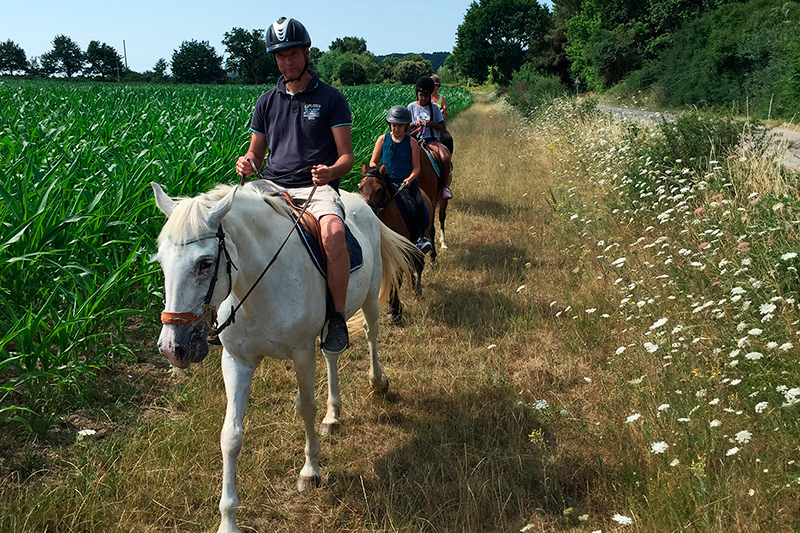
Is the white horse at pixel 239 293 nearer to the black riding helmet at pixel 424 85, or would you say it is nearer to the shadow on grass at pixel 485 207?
the black riding helmet at pixel 424 85

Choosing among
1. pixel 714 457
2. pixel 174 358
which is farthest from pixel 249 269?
pixel 714 457

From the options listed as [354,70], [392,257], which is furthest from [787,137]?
[354,70]

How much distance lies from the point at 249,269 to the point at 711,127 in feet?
24.1

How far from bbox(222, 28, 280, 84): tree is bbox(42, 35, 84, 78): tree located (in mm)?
34287

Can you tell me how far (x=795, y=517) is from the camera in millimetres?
2346

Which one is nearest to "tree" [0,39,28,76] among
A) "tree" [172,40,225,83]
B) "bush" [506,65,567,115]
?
"tree" [172,40,225,83]

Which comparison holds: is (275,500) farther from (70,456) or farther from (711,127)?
(711,127)

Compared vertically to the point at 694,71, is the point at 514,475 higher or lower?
lower

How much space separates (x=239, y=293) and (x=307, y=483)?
1345 mm

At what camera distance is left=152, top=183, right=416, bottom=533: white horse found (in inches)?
85.9

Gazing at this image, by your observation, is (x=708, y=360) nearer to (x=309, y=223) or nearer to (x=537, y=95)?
(x=309, y=223)

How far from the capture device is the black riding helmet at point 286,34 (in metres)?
3.31

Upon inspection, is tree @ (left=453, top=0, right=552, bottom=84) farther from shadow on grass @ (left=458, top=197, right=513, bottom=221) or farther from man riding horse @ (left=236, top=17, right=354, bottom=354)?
man riding horse @ (left=236, top=17, right=354, bottom=354)

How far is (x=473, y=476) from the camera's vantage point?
329 cm
